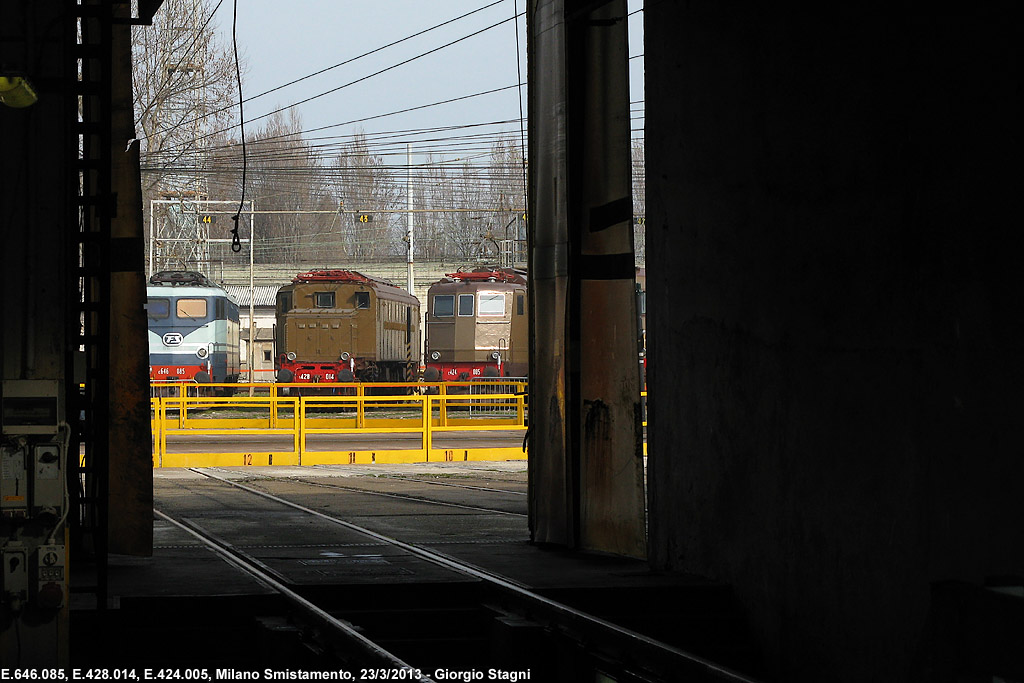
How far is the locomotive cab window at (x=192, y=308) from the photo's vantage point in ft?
115

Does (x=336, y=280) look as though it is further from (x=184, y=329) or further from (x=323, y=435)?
(x=323, y=435)

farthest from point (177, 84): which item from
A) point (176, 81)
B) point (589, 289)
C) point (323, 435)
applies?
point (589, 289)

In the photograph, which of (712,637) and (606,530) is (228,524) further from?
(712,637)

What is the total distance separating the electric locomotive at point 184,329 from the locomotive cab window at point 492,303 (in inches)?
305

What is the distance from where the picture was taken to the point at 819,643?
712cm

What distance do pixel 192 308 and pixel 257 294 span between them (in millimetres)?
32458

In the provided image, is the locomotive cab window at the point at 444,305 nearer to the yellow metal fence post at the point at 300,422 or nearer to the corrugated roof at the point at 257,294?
the yellow metal fence post at the point at 300,422

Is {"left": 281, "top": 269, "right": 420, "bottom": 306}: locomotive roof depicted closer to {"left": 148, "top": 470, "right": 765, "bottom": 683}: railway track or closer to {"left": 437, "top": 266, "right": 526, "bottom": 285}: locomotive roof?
{"left": 437, "top": 266, "right": 526, "bottom": 285}: locomotive roof

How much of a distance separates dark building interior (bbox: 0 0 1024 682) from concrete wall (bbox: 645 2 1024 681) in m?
0.02

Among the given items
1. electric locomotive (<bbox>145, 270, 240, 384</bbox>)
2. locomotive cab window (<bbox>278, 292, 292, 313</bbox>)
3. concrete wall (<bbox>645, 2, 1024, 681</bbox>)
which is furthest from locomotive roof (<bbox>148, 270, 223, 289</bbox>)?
concrete wall (<bbox>645, 2, 1024, 681</bbox>)

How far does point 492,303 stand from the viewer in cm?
3594

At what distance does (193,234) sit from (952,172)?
2261 inches

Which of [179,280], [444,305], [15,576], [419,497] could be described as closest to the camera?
[15,576]

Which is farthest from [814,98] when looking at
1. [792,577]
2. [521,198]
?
[521,198]
